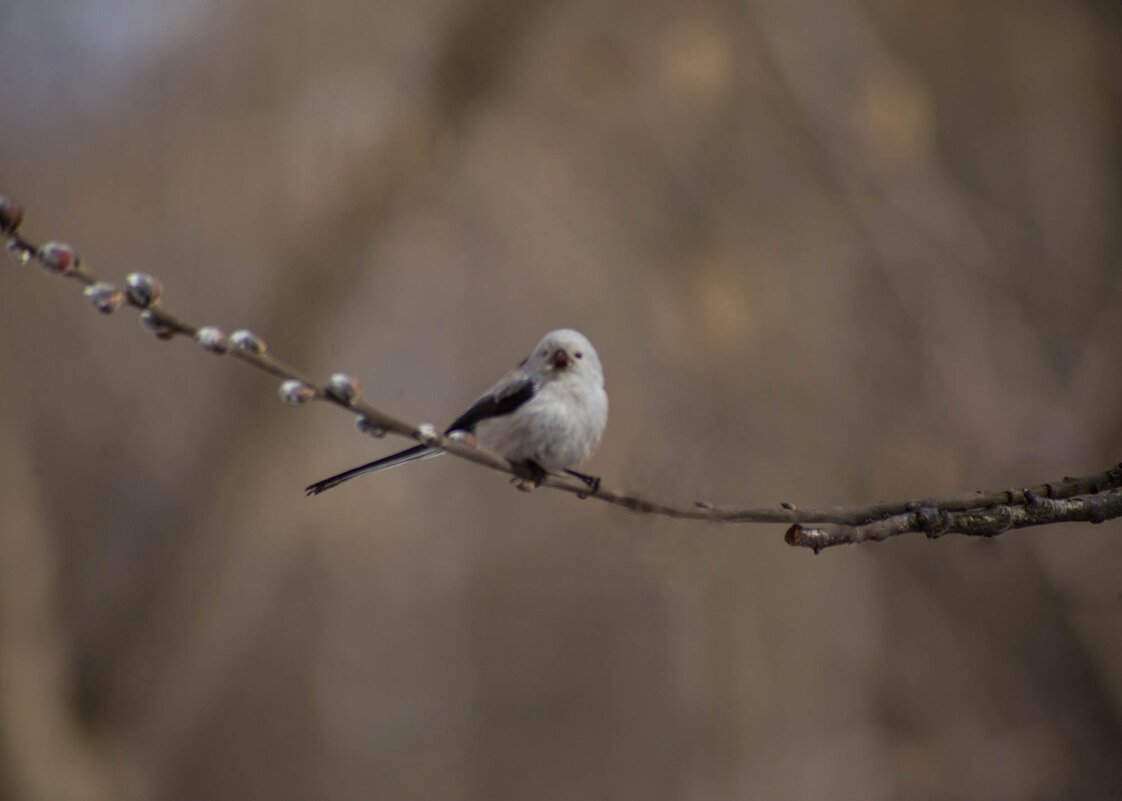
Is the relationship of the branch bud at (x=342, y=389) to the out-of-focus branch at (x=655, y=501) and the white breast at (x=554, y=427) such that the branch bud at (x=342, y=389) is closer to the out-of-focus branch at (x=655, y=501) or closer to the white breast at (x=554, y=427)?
the out-of-focus branch at (x=655, y=501)

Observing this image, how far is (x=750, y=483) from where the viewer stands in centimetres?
135

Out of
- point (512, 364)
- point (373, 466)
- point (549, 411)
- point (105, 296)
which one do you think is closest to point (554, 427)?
point (549, 411)

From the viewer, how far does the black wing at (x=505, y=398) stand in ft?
2.31

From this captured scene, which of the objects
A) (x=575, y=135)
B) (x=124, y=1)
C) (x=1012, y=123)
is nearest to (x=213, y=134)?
(x=124, y=1)

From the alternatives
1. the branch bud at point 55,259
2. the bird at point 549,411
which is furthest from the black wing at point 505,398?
the branch bud at point 55,259

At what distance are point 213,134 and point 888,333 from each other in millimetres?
956

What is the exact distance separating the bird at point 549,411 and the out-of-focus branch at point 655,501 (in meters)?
0.05

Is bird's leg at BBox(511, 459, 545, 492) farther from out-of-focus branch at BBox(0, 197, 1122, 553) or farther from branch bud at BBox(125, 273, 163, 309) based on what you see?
branch bud at BBox(125, 273, 163, 309)

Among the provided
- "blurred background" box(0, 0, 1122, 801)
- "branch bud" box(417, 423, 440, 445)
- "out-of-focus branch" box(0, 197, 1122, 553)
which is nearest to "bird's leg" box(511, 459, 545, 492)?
"out-of-focus branch" box(0, 197, 1122, 553)

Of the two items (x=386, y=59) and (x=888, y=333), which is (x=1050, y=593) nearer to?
(x=888, y=333)

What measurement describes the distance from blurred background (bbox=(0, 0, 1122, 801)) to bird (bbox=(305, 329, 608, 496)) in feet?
1.60

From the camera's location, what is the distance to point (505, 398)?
710 millimetres

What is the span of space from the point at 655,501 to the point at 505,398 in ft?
0.70

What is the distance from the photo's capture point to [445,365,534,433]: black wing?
705 mm
